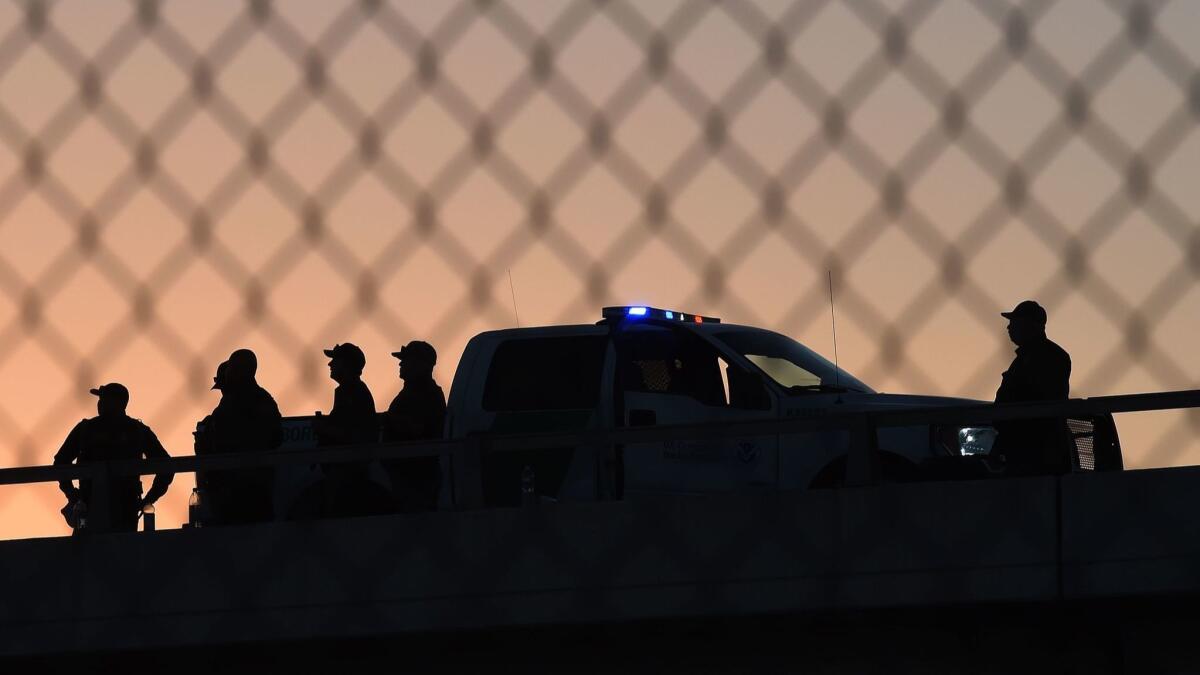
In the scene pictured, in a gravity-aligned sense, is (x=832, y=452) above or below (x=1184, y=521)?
above

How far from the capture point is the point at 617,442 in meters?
7.79

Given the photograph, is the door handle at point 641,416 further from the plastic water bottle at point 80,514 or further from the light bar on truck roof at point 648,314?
the plastic water bottle at point 80,514

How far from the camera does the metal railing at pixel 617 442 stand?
24.3ft

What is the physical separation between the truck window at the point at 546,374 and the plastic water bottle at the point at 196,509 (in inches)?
84.3

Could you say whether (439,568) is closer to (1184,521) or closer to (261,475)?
(261,475)

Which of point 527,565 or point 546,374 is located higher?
point 546,374

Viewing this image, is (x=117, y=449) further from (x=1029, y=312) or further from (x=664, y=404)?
(x=1029, y=312)

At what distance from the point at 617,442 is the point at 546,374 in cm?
590

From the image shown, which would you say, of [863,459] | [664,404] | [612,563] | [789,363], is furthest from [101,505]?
[789,363]

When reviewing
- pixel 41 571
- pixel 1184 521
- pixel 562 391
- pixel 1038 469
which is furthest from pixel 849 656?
pixel 562 391

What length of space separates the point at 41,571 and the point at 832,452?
210 inches

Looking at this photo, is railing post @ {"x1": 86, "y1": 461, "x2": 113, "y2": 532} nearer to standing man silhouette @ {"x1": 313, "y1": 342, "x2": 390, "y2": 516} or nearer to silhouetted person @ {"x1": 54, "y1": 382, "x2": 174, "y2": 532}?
silhouetted person @ {"x1": 54, "y1": 382, "x2": 174, "y2": 532}

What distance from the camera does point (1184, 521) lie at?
8594 mm

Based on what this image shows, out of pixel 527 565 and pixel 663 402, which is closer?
pixel 527 565
